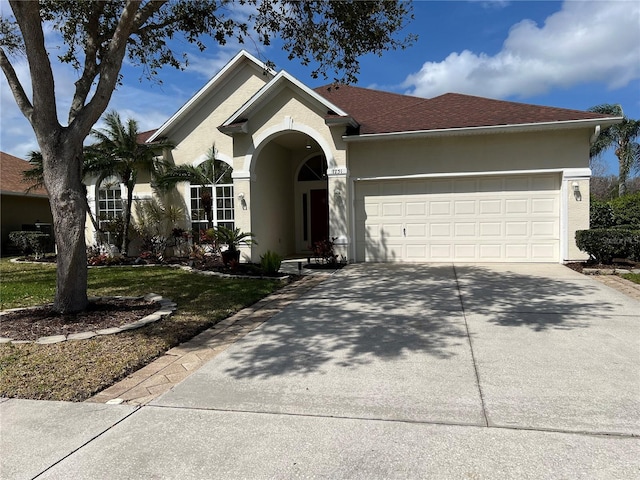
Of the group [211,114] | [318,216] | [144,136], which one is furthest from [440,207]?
[144,136]

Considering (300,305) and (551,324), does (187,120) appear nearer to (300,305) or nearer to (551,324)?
(300,305)

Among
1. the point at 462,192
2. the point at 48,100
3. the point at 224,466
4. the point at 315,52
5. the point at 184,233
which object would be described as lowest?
the point at 224,466

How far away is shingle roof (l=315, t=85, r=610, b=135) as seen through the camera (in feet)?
38.8

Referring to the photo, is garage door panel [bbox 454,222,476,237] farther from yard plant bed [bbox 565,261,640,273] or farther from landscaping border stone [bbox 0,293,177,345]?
landscaping border stone [bbox 0,293,177,345]

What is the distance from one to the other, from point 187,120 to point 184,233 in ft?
13.6

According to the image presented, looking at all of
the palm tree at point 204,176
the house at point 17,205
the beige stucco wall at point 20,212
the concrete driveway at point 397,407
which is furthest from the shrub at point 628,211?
the beige stucco wall at point 20,212

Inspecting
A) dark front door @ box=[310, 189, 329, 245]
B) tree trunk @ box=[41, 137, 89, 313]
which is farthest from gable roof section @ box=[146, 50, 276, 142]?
tree trunk @ box=[41, 137, 89, 313]

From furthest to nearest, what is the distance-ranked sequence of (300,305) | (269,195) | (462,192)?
1. (269,195)
2. (462,192)
3. (300,305)

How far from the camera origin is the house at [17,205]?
19375mm

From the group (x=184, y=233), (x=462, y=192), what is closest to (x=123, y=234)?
(x=184, y=233)

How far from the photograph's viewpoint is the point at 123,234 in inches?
597

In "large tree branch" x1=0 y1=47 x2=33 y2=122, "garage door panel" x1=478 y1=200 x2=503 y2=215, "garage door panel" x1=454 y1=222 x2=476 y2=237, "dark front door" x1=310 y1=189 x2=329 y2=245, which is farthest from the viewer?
"dark front door" x1=310 y1=189 x2=329 y2=245

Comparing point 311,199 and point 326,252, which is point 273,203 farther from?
point 326,252

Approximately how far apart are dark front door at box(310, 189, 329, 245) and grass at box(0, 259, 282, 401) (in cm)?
632
